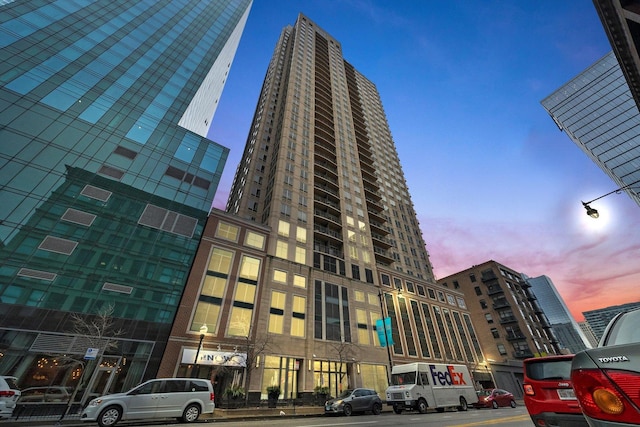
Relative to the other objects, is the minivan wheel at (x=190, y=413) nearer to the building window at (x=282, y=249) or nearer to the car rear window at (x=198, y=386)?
the car rear window at (x=198, y=386)

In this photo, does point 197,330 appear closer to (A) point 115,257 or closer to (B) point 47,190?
(A) point 115,257

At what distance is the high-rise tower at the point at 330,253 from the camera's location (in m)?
30.2

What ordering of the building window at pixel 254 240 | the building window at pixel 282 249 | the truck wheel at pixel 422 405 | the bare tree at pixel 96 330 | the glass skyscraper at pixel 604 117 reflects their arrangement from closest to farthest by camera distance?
the truck wheel at pixel 422 405 → the bare tree at pixel 96 330 → the building window at pixel 254 240 → the building window at pixel 282 249 → the glass skyscraper at pixel 604 117

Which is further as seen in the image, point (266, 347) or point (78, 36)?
point (78, 36)

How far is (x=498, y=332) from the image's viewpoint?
61.8 m

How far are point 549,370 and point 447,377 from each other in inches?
675

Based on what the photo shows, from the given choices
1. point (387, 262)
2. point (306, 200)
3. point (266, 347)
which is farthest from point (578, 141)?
point (266, 347)

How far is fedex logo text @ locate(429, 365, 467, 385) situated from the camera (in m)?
19.7

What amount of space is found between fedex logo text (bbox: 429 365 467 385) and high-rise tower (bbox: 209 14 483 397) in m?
12.3

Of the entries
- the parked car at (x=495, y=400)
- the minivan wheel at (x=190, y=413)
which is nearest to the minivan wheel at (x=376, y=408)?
the parked car at (x=495, y=400)

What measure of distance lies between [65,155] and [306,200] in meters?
28.8

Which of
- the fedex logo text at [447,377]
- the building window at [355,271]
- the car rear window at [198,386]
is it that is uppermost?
the building window at [355,271]

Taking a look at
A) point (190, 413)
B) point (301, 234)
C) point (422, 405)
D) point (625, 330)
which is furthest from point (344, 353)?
point (625, 330)

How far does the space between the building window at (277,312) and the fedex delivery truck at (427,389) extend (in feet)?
44.3
